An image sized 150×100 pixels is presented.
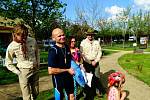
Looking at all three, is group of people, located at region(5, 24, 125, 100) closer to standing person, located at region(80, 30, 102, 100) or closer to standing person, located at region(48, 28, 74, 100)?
standing person, located at region(48, 28, 74, 100)

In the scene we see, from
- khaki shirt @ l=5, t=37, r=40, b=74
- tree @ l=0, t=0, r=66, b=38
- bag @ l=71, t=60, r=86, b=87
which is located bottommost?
bag @ l=71, t=60, r=86, b=87

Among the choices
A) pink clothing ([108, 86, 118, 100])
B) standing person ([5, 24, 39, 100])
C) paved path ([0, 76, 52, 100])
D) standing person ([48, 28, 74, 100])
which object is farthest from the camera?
paved path ([0, 76, 52, 100])

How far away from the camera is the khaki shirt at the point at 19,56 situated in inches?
248

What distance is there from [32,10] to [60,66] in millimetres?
10609

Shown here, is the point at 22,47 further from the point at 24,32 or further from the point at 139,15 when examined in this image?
the point at 139,15

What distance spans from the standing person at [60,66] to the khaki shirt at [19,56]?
3.02 feet

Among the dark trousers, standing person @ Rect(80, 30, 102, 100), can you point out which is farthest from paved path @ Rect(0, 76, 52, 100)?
standing person @ Rect(80, 30, 102, 100)

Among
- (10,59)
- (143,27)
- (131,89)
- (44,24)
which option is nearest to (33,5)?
(44,24)

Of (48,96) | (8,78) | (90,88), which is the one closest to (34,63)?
(90,88)

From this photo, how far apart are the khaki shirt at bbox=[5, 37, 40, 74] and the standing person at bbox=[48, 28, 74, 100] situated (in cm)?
92

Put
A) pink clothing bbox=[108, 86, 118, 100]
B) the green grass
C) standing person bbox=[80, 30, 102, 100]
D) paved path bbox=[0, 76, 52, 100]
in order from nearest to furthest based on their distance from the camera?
pink clothing bbox=[108, 86, 118, 100] < standing person bbox=[80, 30, 102, 100] < paved path bbox=[0, 76, 52, 100] < the green grass

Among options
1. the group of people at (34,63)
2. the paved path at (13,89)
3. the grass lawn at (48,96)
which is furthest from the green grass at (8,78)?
the group of people at (34,63)

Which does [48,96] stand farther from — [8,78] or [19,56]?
[8,78]

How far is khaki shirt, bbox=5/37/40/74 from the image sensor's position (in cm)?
630
